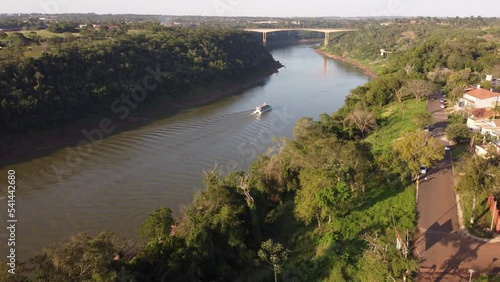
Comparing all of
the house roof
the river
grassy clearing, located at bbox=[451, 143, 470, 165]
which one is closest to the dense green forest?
the river

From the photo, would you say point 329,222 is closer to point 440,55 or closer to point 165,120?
point 165,120

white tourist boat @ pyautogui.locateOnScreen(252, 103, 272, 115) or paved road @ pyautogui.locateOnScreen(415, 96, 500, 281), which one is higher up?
paved road @ pyautogui.locateOnScreen(415, 96, 500, 281)

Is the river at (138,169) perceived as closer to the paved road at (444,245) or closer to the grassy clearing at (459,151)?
the paved road at (444,245)

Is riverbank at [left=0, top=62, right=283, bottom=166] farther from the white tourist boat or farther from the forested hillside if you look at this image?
the white tourist boat

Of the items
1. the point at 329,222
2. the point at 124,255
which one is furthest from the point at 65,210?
the point at 329,222

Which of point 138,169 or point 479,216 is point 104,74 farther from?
point 479,216

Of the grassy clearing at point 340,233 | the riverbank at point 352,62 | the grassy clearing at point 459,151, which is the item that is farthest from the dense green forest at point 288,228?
the riverbank at point 352,62

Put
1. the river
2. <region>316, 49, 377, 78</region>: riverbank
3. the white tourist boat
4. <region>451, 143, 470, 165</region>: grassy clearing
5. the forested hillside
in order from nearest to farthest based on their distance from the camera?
the river < <region>451, 143, 470, 165</region>: grassy clearing < the forested hillside < the white tourist boat < <region>316, 49, 377, 78</region>: riverbank
